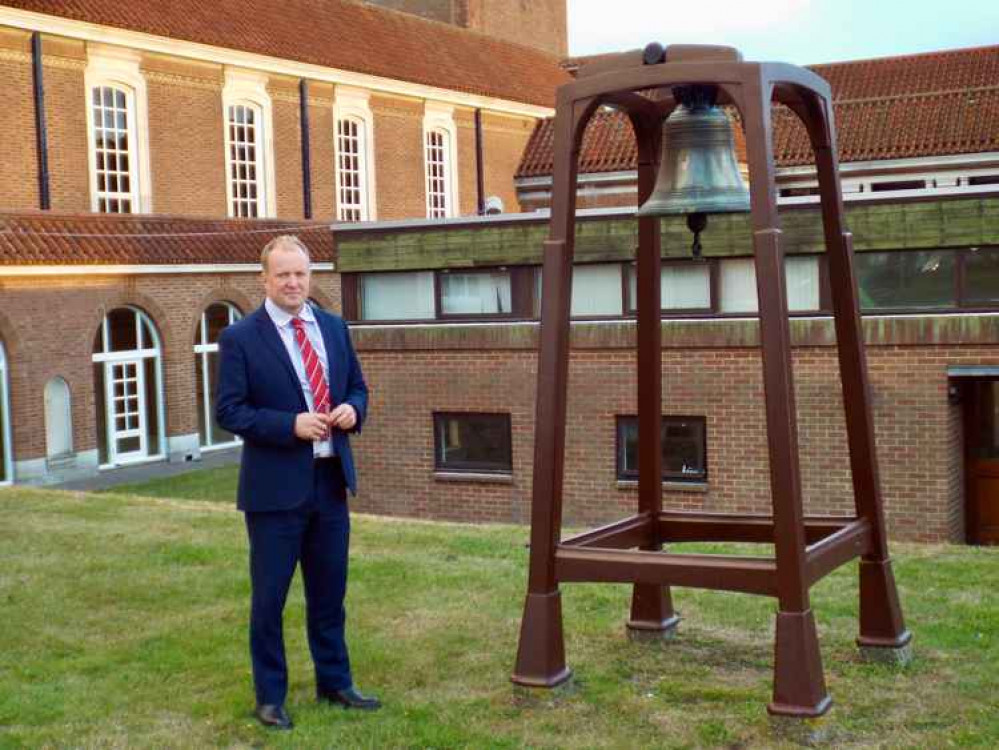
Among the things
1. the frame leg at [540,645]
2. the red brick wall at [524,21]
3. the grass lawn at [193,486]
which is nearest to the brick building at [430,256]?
the red brick wall at [524,21]

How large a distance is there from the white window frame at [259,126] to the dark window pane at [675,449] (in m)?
18.1

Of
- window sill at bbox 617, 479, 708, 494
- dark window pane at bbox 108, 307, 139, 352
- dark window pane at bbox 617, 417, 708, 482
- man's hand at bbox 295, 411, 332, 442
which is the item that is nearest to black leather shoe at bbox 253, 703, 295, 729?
man's hand at bbox 295, 411, 332, 442

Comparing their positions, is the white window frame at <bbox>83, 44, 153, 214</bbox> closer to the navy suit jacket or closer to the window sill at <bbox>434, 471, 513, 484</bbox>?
the window sill at <bbox>434, 471, 513, 484</bbox>

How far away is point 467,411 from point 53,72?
1494cm

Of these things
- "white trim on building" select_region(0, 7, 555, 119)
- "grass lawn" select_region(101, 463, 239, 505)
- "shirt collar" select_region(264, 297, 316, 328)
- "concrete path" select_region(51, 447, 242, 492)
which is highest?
"white trim on building" select_region(0, 7, 555, 119)

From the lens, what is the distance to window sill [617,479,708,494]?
60.7 feet

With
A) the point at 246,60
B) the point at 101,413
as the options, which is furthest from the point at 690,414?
the point at 246,60

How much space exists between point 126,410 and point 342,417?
2486cm

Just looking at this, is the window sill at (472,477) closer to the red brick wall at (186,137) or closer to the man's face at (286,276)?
the man's face at (286,276)

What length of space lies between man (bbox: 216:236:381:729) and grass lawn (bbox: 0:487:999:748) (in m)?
0.45

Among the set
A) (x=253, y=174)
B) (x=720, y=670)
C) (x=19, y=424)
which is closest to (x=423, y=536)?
(x=720, y=670)

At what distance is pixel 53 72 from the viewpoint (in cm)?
2962

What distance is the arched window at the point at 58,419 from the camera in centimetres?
2730

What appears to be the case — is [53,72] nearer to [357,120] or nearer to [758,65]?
[357,120]
